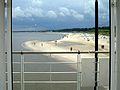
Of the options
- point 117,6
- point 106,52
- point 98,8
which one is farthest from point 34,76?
point 117,6

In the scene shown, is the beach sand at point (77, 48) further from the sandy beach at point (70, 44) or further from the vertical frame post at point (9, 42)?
the vertical frame post at point (9, 42)

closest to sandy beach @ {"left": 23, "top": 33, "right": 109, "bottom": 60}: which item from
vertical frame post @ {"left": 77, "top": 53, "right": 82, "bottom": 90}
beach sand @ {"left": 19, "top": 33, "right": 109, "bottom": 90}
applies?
beach sand @ {"left": 19, "top": 33, "right": 109, "bottom": 90}

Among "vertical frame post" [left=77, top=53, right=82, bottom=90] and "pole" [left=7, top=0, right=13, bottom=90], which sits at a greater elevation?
"pole" [left=7, top=0, right=13, bottom=90]

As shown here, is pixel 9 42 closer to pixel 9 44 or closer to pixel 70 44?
pixel 9 44

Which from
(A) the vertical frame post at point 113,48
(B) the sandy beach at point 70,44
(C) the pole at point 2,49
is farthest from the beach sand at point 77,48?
(C) the pole at point 2,49

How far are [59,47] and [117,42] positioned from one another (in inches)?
37.4

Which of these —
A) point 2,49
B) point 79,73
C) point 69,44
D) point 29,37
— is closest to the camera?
point 2,49

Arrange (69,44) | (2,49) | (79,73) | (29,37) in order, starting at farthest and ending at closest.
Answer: (79,73) → (69,44) → (29,37) → (2,49)

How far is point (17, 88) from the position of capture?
3615 millimetres

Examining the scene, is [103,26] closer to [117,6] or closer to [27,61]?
[117,6]

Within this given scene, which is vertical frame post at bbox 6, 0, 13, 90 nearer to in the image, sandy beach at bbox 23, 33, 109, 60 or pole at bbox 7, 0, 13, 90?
pole at bbox 7, 0, 13, 90

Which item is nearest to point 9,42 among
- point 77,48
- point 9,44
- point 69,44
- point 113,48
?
point 9,44

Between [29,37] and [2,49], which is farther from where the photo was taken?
[29,37]

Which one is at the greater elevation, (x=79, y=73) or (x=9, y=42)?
(x=9, y=42)
